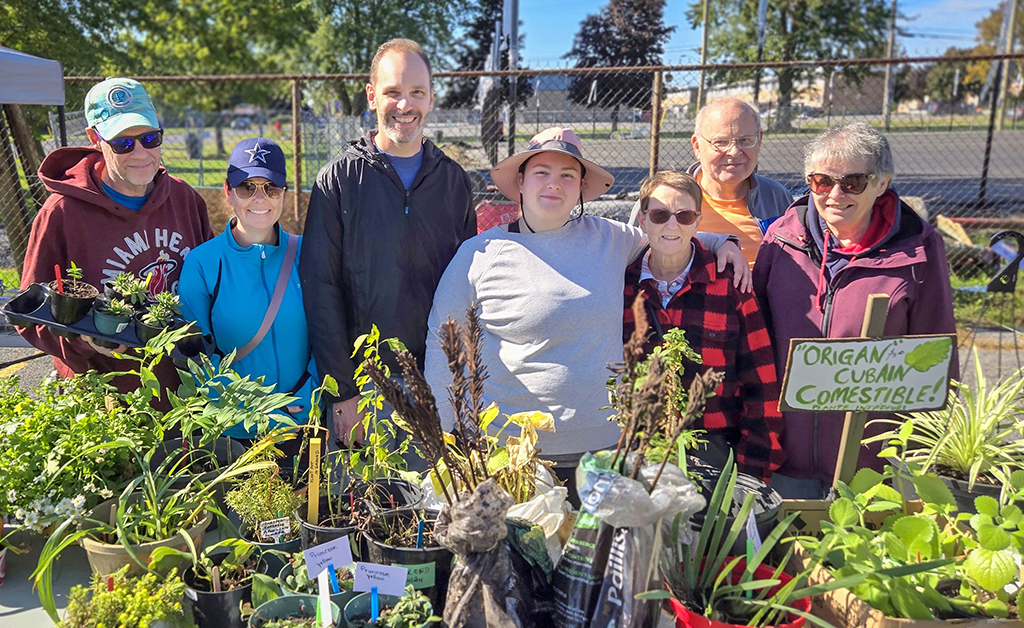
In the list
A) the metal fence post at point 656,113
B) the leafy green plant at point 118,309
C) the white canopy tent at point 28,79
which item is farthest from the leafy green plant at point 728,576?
the white canopy tent at point 28,79

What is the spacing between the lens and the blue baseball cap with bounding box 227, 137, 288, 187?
7.61 feet

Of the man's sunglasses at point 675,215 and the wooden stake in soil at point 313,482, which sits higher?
the man's sunglasses at point 675,215

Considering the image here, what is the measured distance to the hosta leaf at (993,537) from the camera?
138cm

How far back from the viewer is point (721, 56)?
944 inches

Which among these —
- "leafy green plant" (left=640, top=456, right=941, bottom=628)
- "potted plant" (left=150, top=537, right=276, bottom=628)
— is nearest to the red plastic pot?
"leafy green plant" (left=640, top=456, right=941, bottom=628)

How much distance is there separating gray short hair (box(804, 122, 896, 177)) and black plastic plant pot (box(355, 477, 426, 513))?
5.34ft

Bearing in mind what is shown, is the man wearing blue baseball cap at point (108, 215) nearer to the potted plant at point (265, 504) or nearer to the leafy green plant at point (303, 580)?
the potted plant at point (265, 504)

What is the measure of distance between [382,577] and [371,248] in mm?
1382

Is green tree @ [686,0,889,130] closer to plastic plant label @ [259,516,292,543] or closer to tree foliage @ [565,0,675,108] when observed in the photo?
tree foliage @ [565,0,675,108]

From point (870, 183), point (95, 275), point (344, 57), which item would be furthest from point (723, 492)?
point (344, 57)

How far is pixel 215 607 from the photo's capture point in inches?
59.4

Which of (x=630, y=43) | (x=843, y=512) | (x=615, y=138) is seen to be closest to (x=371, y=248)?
(x=843, y=512)

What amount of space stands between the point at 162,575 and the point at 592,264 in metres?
1.43

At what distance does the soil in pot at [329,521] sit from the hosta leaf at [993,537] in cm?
130
